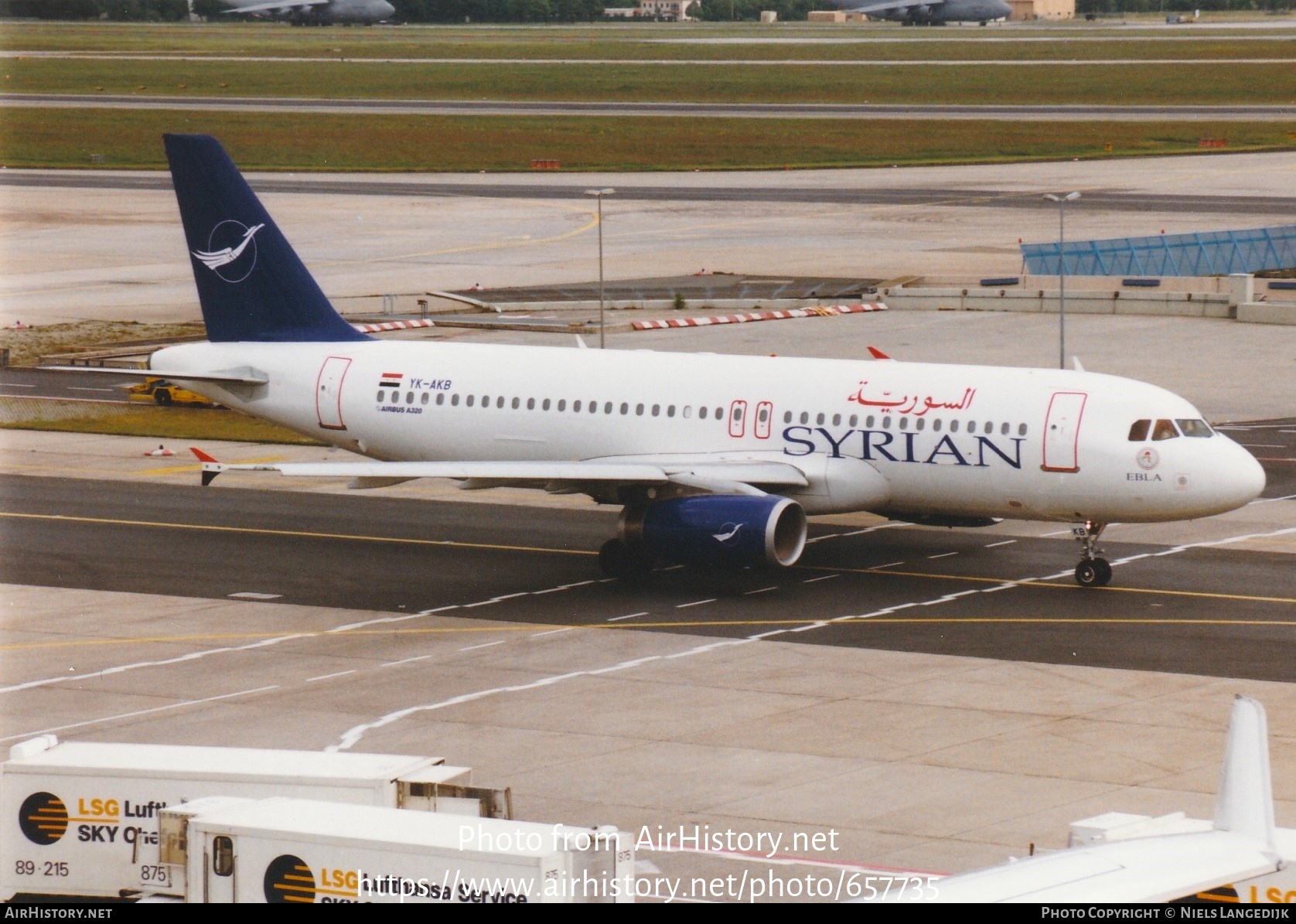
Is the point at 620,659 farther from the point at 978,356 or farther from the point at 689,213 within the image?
the point at 689,213

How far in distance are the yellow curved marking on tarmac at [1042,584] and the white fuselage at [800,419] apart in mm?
1333

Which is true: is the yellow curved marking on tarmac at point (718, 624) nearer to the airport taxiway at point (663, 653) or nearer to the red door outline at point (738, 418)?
the airport taxiway at point (663, 653)

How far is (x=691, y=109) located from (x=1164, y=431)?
14332 cm

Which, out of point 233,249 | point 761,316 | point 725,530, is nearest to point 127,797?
point 725,530

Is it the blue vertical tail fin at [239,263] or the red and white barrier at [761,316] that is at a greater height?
the blue vertical tail fin at [239,263]

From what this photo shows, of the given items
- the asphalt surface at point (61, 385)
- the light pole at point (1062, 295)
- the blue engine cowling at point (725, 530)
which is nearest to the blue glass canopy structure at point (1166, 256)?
the light pole at point (1062, 295)

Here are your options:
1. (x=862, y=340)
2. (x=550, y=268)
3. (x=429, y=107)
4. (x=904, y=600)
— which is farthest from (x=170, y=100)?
(x=904, y=600)

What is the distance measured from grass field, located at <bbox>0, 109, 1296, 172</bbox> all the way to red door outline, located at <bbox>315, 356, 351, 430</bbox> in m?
94.1

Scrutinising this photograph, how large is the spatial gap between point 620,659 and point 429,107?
489 feet

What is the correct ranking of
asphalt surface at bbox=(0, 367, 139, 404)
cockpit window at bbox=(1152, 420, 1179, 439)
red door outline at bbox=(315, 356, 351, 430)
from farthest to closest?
asphalt surface at bbox=(0, 367, 139, 404), red door outline at bbox=(315, 356, 351, 430), cockpit window at bbox=(1152, 420, 1179, 439)

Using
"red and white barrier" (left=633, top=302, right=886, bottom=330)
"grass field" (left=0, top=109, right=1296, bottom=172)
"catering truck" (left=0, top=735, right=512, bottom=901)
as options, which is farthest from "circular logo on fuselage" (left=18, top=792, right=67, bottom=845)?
"grass field" (left=0, top=109, right=1296, bottom=172)

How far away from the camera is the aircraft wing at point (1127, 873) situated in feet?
47.2

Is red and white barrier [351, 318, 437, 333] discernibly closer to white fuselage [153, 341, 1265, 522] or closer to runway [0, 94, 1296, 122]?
white fuselage [153, 341, 1265, 522]

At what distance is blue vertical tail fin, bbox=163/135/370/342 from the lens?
47.9 m
